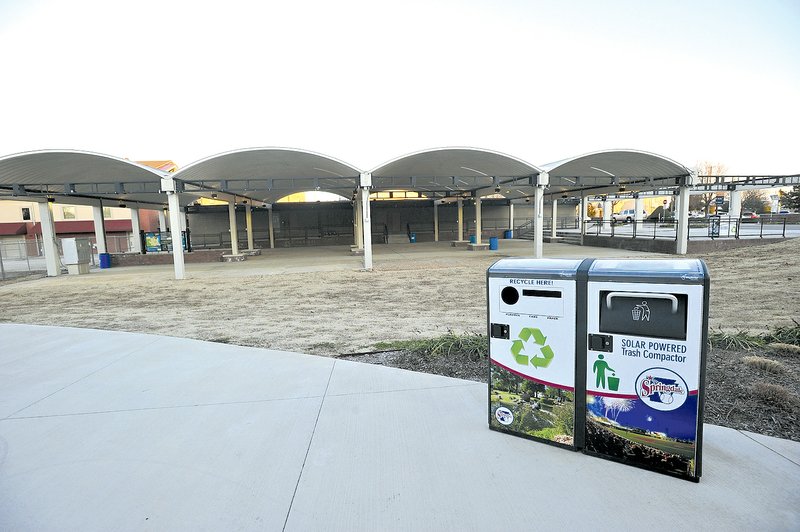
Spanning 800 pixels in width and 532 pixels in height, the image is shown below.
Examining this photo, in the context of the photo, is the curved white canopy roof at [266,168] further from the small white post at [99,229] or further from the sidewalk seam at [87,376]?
the sidewalk seam at [87,376]

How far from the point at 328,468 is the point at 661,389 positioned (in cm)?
240

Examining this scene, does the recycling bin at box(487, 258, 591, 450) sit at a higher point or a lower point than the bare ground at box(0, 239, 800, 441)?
higher

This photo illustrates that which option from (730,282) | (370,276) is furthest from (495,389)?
(370,276)

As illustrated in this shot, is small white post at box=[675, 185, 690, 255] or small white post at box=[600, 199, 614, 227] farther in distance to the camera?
small white post at box=[600, 199, 614, 227]

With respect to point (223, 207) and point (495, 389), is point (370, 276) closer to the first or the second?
point (495, 389)

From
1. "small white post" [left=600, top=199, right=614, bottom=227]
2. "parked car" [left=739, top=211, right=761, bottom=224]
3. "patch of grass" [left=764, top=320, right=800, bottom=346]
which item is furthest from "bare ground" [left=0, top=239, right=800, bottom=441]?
"small white post" [left=600, top=199, right=614, bottom=227]

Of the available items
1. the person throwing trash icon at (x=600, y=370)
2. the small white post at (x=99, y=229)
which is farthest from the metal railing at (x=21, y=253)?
the person throwing trash icon at (x=600, y=370)

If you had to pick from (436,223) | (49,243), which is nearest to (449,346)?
(49,243)

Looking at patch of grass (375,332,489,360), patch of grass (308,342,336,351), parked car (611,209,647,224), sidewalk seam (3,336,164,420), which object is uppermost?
parked car (611,209,647,224)

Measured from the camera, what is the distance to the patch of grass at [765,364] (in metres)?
4.95

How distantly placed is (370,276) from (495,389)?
13640 millimetres

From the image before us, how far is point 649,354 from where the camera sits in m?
2.95

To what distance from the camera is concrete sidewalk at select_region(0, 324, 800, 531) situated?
2617 millimetres

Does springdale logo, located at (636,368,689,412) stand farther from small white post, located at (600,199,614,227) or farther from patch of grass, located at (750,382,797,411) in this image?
small white post, located at (600,199,614,227)
